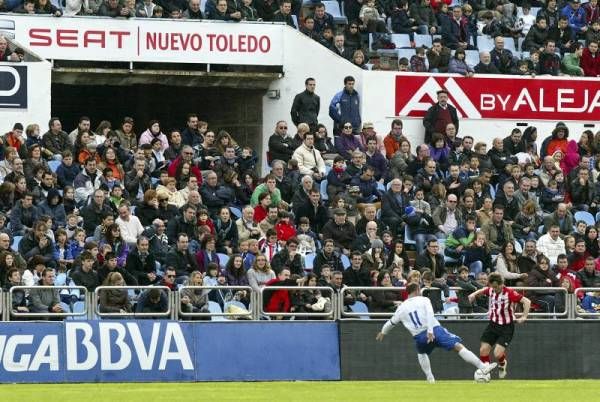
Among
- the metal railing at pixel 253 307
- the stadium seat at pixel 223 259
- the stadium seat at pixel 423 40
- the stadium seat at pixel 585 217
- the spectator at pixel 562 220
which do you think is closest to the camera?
the metal railing at pixel 253 307

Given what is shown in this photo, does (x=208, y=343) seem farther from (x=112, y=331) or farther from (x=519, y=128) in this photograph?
(x=519, y=128)

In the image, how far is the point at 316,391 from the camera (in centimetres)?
2223

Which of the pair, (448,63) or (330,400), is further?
(448,63)

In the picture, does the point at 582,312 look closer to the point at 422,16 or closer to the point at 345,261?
the point at 345,261

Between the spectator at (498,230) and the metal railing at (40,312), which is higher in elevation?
the spectator at (498,230)

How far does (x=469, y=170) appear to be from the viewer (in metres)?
31.5

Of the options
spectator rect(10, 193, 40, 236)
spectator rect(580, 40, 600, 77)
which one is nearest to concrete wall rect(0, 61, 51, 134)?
spectator rect(10, 193, 40, 236)

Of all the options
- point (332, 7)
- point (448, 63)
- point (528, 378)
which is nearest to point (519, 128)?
point (448, 63)

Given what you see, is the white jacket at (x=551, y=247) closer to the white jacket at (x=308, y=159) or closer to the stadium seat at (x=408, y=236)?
the stadium seat at (x=408, y=236)

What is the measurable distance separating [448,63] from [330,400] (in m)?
15.5

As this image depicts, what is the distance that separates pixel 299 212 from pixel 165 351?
180 inches

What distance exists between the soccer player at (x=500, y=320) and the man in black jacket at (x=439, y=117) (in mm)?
8476

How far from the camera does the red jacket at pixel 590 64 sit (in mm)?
35938

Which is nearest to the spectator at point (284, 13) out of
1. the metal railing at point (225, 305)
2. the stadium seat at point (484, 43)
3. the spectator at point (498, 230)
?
the stadium seat at point (484, 43)
